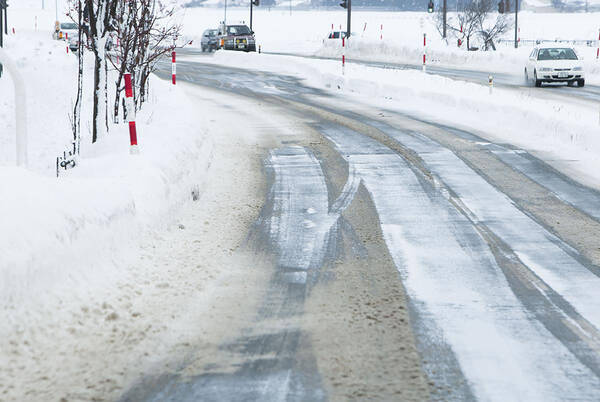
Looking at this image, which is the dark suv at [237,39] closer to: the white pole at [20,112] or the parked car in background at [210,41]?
the parked car in background at [210,41]

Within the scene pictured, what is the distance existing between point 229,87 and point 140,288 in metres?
24.2

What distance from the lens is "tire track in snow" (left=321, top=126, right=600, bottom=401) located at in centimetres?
472

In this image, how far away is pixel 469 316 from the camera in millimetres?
5953

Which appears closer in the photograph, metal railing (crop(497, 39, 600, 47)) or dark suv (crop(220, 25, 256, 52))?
dark suv (crop(220, 25, 256, 52))

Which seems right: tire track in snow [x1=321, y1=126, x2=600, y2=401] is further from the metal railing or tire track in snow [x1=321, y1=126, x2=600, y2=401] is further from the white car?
the metal railing

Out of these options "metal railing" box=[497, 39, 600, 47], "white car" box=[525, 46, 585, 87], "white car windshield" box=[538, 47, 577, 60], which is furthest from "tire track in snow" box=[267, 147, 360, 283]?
"metal railing" box=[497, 39, 600, 47]

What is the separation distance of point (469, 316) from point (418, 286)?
0.84 metres

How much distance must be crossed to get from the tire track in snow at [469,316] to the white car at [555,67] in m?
21.5

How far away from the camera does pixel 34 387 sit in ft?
15.1

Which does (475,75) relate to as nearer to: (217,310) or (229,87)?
(229,87)

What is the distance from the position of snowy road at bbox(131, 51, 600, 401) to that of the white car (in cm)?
1756

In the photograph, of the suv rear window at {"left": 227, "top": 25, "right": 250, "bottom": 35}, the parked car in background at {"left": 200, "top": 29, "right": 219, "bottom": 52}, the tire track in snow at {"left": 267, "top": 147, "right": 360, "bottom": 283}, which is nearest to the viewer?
the tire track in snow at {"left": 267, "top": 147, "right": 360, "bottom": 283}

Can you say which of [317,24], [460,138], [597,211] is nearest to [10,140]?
[460,138]

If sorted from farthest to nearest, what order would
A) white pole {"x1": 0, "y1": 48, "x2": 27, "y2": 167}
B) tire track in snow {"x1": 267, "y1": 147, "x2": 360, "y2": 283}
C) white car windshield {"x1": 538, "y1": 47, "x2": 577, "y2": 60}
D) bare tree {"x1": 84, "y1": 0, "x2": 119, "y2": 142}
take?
white car windshield {"x1": 538, "y1": 47, "x2": 577, "y2": 60}, bare tree {"x1": 84, "y1": 0, "x2": 119, "y2": 142}, white pole {"x1": 0, "y1": 48, "x2": 27, "y2": 167}, tire track in snow {"x1": 267, "y1": 147, "x2": 360, "y2": 283}
